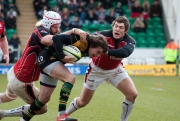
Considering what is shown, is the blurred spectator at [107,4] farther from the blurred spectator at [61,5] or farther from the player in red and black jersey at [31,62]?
the player in red and black jersey at [31,62]

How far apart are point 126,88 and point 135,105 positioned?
127 inches

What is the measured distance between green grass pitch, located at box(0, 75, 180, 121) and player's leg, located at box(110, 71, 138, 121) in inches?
33.9

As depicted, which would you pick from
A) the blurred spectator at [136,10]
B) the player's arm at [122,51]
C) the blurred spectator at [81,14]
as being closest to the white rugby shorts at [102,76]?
the player's arm at [122,51]

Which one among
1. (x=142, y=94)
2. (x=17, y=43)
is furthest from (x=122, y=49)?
(x=17, y=43)

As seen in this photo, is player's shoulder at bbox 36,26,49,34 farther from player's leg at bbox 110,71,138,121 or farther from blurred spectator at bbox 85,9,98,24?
blurred spectator at bbox 85,9,98,24

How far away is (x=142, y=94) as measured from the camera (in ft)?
43.8

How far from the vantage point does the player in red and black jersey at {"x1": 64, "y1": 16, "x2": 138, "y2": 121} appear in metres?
7.83

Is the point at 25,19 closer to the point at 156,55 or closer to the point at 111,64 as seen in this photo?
the point at 156,55

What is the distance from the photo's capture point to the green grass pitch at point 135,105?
30.0ft

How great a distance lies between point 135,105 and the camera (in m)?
11.1

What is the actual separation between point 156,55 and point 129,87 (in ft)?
47.0

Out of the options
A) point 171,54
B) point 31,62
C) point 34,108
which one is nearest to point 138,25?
point 171,54

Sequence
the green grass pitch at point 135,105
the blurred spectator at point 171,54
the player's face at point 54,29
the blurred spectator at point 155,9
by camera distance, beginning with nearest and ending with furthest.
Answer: the player's face at point 54,29 → the green grass pitch at point 135,105 → the blurred spectator at point 171,54 → the blurred spectator at point 155,9

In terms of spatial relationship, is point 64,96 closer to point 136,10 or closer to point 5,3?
point 5,3
